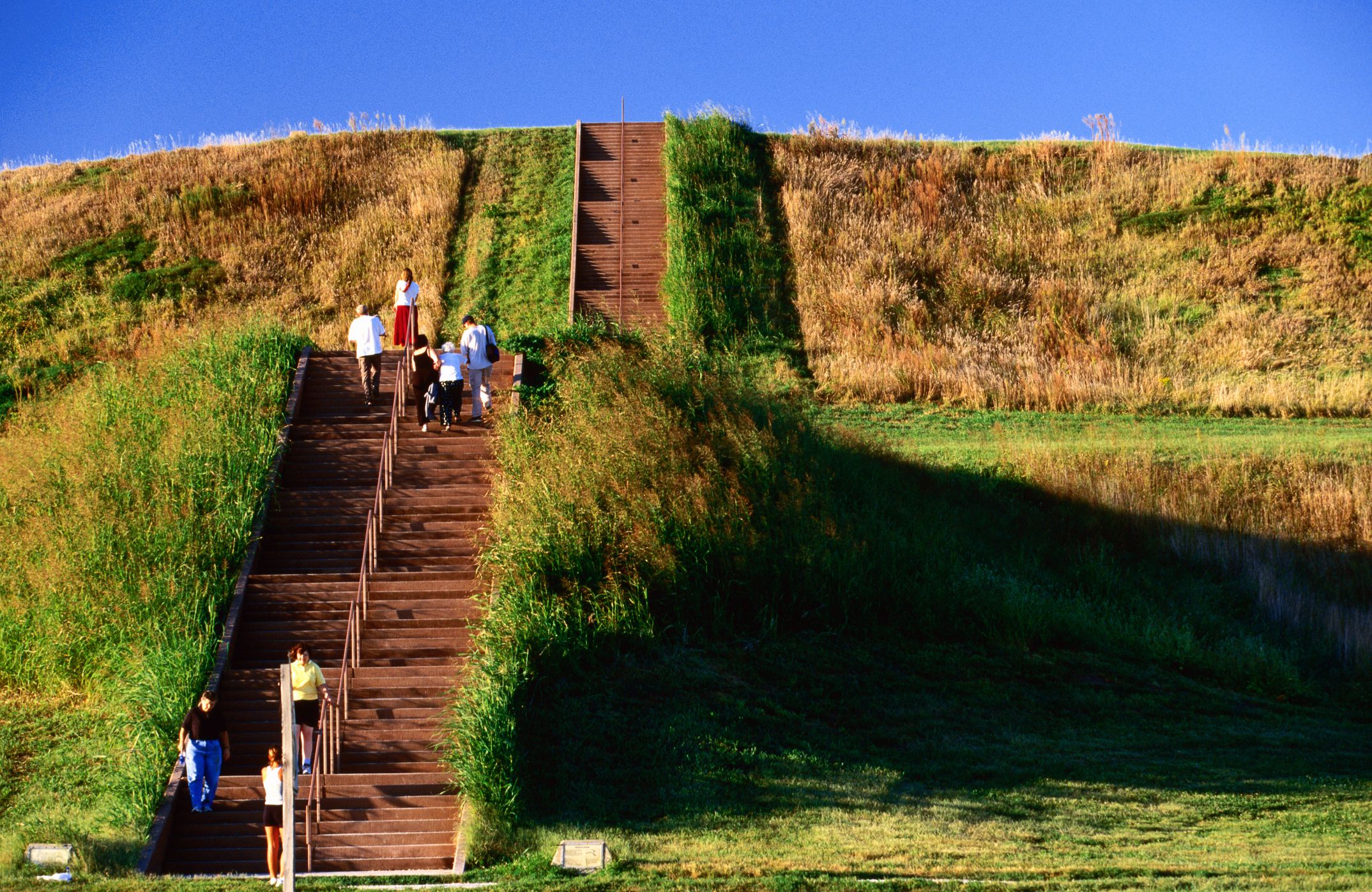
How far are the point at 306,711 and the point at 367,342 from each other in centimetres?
774

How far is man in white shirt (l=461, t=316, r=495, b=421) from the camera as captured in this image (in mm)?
19484

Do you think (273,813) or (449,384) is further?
(449,384)

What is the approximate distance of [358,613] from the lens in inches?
635

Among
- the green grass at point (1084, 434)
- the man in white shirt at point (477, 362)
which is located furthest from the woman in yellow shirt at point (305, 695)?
the green grass at point (1084, 434)

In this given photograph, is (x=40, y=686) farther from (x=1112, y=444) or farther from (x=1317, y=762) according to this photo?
(x=1112, y=444)

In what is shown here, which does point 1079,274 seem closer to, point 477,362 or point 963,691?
point 477,362

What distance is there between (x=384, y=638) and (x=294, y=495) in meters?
3.54

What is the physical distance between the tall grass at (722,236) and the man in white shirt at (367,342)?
30.7ft

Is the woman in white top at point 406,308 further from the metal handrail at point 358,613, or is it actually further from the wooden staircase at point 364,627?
the wooden staircase at point 364,627

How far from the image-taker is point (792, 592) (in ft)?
58.9

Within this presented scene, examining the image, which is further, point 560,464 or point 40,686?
point 560,464

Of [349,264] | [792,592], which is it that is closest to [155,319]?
[349,264]

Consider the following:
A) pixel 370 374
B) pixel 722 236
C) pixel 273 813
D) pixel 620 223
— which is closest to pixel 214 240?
pixel 620 223

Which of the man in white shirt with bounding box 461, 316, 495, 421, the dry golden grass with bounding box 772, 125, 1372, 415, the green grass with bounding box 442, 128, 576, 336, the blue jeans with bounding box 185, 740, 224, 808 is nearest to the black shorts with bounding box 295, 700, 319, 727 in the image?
the blue jeans with bounding box 185, 740, 224, 808
